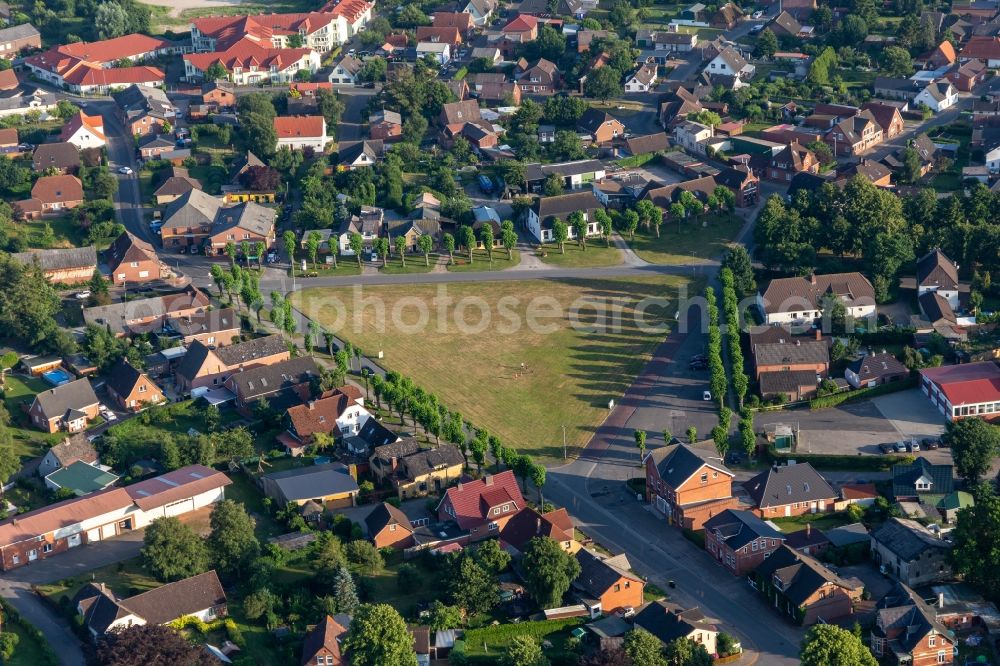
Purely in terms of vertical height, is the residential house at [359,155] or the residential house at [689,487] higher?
the residential house at [359,155]

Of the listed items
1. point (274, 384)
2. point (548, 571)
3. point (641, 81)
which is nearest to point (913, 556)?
point (548, 571)

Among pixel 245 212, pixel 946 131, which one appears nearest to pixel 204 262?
pixel 245 212

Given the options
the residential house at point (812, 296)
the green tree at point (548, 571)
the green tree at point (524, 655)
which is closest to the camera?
the green tree at point (524, 655)

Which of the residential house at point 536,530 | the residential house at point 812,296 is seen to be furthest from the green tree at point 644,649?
the residential house at point 812,296

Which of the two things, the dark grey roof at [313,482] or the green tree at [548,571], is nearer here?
the green tree at [548,571]

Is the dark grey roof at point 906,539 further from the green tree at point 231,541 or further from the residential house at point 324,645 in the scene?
the green tree at point 231,541

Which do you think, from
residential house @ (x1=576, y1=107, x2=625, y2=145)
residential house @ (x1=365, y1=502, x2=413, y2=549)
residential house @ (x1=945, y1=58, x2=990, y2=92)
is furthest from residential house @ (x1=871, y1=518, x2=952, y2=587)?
residential house @ (x1=945, y1=58, x2=990, y2=92)

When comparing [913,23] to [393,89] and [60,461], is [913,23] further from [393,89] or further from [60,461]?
[60,461]
